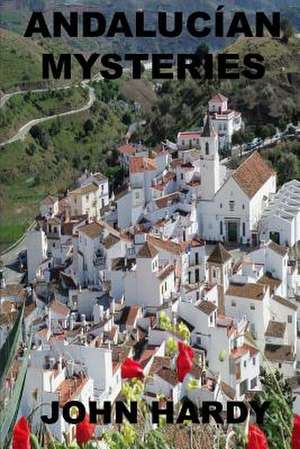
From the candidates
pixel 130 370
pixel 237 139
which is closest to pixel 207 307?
pixel 130 370

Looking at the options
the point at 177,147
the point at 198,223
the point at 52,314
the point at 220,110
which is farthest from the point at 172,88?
the point at 52,314

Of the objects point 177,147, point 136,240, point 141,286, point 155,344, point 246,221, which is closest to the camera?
point 155,344

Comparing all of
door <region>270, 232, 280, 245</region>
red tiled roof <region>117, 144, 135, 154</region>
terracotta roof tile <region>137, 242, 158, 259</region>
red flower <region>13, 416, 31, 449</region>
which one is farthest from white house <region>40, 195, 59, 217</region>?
red flower <region>13, 416, 31, 449</region>

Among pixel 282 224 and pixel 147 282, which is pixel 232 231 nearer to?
pixel 282 224

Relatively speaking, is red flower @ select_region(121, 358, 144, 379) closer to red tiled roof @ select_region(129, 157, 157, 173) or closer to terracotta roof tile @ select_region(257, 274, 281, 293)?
terracotta roof tile @ select_region(257, 274, 281, 293)

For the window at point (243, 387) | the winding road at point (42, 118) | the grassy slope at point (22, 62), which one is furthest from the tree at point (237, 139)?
the window at point (243, 387)

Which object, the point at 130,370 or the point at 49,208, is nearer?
the point at 130,370

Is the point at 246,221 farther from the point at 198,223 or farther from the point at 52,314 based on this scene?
the point at 52,314
